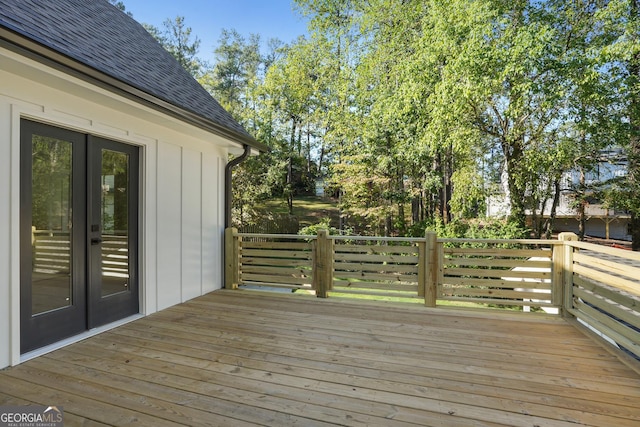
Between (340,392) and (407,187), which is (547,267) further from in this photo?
(407,187)

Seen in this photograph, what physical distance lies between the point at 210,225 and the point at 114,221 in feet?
4.96

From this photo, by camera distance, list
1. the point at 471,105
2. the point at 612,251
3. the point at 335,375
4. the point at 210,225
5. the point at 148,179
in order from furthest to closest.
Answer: the point at 471,105 < the point at 210,225 < the point at 148,179 < the point at 612,251 < the point at 335,375

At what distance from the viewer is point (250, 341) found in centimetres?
292

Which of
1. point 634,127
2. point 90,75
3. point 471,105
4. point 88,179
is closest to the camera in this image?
point 90,75

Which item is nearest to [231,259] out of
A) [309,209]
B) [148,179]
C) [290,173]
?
[148,179]

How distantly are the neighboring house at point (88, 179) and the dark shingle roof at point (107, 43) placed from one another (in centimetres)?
2

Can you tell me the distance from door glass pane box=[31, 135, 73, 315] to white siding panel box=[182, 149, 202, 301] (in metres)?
1.42

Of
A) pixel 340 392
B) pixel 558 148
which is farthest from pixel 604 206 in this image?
pixel 340 392

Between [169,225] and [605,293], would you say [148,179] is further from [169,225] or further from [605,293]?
[605,293]

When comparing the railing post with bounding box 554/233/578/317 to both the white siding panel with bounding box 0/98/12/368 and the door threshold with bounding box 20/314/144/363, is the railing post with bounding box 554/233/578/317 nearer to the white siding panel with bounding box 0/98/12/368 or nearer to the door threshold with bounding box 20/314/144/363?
the door threshold with bounding box 20/314/144/363

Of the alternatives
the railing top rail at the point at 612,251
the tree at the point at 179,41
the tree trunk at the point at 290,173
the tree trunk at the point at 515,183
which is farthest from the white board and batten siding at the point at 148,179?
the tree at the point at 179,41

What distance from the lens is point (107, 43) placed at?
3.56m

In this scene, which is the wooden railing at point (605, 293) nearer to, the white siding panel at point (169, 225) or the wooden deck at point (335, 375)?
the wooden deck at point (335, 375)

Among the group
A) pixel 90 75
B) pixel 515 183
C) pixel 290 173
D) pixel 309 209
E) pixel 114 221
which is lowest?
pixel 114 221
